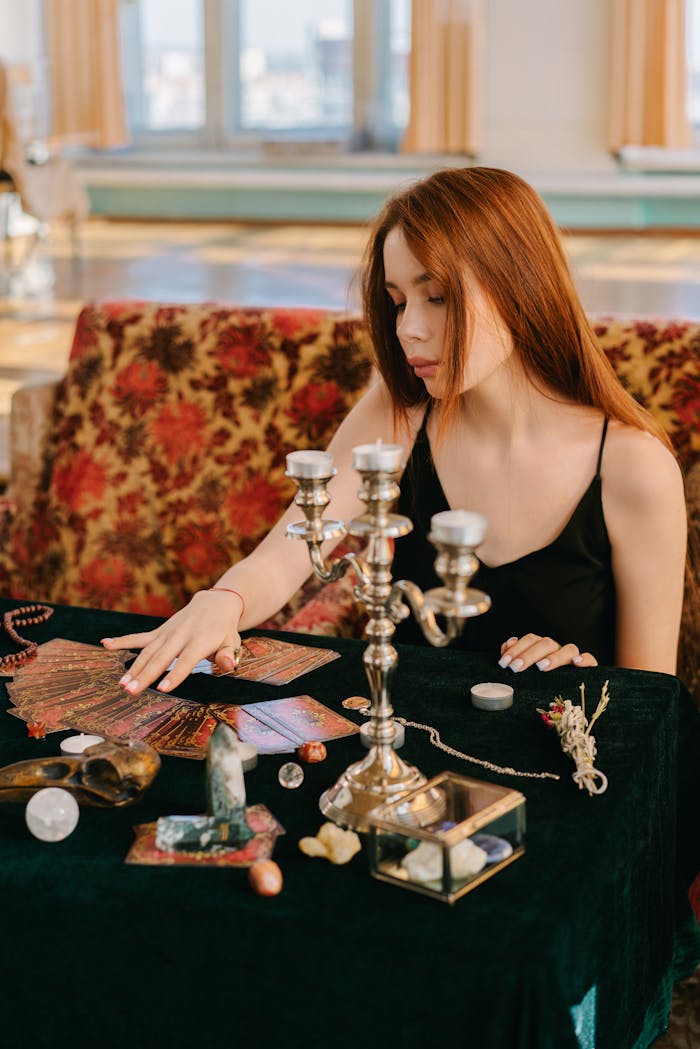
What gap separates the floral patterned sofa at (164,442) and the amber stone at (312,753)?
1.21 meters

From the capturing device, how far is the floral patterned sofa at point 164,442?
263cm

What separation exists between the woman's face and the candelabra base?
56 cm

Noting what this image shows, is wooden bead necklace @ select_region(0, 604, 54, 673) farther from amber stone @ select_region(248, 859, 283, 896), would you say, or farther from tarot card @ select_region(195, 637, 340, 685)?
amber stone @ select_region(248, 859, 283, 896)

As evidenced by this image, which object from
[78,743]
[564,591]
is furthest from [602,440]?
[78,743]

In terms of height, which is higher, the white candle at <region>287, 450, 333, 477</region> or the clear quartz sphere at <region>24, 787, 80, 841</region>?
the white candle at <region>287, 450, 333, 477</region>

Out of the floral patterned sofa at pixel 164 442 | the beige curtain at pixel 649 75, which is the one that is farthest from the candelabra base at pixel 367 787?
the beige curtain at pixel 649 75

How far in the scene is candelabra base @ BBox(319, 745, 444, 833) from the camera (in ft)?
3.83

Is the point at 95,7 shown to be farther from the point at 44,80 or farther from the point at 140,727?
the point at 140,727

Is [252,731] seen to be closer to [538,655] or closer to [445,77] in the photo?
[538,655]

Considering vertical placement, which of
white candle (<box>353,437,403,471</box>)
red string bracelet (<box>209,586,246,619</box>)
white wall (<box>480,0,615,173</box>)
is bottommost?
red string bracelet (<box>209,586,246,619</box>)

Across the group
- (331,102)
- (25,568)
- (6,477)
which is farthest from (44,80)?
(25,568)

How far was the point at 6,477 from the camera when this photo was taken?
3461 millimetres

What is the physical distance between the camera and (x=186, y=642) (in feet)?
4.96

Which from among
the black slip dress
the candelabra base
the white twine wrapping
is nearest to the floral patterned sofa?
the black slip dress
